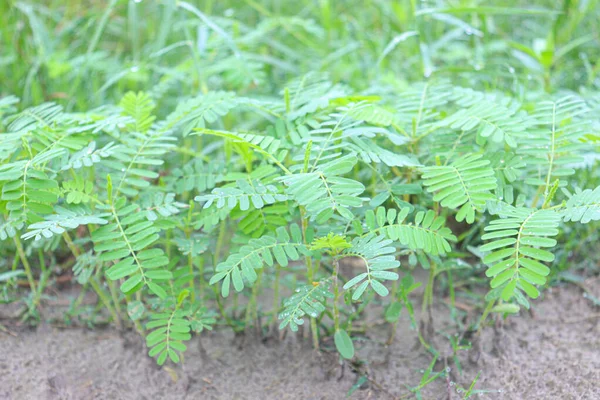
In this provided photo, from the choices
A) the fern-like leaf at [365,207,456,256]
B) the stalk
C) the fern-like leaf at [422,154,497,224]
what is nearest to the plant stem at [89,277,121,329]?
the stalk

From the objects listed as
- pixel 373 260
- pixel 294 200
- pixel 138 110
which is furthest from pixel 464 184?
pixel 138 110

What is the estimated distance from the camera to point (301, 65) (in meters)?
2.51

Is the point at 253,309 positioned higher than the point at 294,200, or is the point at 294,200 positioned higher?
the point at 294,200

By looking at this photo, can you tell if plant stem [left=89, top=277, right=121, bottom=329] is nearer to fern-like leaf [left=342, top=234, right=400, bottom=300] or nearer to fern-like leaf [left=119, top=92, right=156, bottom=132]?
fern-like leaf [left=119, top=92, right=156, bottom=132]

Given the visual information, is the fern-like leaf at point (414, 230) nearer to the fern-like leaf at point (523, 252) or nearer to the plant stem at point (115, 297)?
the fern-like leaf at point (523, 252)

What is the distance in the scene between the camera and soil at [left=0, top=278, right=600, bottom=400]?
1.51 meters

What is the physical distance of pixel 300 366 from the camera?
1.58m

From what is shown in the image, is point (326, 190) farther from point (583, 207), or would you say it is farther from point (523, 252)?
point (583, 207)

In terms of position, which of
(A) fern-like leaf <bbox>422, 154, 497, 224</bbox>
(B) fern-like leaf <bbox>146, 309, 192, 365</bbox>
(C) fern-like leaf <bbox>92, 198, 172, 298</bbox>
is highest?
(A) fern-like leaf <bbox>422, 154, 497, 224</bbox>

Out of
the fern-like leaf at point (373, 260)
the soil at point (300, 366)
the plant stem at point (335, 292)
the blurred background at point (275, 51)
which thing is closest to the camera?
the fern-like leaf at point (373, 260)

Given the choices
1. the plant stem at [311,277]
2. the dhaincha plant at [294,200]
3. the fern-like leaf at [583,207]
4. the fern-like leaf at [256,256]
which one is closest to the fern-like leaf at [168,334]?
the dhaincha plant at [294,200]

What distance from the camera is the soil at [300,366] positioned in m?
1.51

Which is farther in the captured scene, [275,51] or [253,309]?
[275,51]

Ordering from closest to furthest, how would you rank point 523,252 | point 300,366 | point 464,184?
1. point 523,252
2. point 464,184
3. point 300,366
